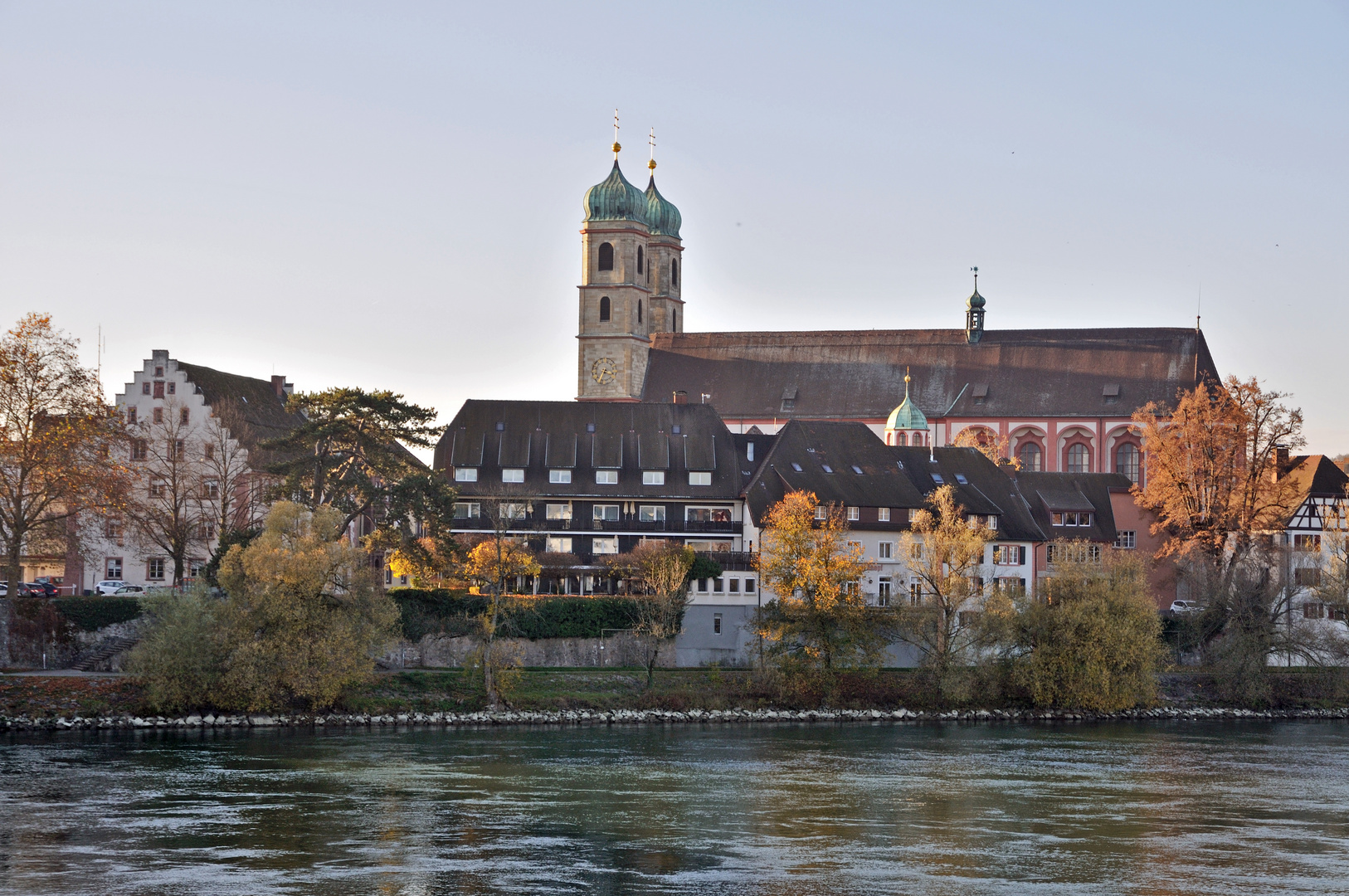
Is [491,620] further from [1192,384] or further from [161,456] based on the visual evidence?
[1192,384]

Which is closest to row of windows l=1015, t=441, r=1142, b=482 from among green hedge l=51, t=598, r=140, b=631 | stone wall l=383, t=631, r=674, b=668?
stone wall l=383, t=631, r=674, b=668

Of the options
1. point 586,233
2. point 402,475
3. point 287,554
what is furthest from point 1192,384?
point 287,554

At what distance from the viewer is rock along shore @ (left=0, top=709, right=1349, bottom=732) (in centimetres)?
5131

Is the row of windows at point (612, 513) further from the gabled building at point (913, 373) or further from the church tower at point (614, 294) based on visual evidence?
the church tower at point (614, 294)

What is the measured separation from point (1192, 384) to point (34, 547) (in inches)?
2798

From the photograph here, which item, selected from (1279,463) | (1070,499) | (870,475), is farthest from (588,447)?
(1279,463)

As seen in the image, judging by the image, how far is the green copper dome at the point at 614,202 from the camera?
407 feet

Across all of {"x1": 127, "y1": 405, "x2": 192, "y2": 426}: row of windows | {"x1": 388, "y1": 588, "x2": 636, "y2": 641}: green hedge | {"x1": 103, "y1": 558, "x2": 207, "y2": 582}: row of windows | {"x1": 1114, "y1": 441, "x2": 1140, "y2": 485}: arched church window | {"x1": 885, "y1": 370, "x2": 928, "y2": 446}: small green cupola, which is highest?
{"x1": 885, "y1": 370, "x2": 928, "y2": 446}: small green cupola

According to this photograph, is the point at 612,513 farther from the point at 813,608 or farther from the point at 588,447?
the point at 813,608

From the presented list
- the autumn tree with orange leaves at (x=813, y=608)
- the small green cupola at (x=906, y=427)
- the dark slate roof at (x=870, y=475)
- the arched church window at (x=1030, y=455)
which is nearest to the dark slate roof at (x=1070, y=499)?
the dark slate roof at (x=870, y=475)

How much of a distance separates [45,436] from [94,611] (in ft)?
20.5

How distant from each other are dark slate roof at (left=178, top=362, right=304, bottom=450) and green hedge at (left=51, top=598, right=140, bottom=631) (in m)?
13.4

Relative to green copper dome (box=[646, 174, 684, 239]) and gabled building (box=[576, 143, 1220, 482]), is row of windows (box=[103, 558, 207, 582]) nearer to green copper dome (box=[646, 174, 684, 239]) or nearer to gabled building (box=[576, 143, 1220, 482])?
gabled building (box=[576, 143, 1220, 482])

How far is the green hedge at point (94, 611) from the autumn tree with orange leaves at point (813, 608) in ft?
71.3
